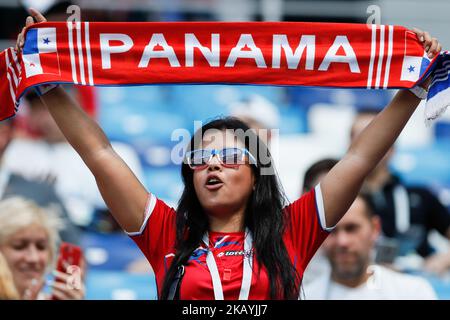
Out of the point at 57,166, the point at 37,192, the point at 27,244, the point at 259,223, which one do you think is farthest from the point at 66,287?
the point at 57,166

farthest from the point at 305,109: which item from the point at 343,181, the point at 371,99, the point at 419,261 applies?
the point at 343,181

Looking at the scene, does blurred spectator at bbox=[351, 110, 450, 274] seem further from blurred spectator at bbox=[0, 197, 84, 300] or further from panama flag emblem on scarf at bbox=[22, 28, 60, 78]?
panama flag emblem on scarf at bbox=[22, 28, 60, 78]

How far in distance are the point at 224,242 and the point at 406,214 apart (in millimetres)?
3010

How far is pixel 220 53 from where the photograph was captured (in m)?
4.44

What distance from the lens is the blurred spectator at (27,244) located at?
5.16 meters

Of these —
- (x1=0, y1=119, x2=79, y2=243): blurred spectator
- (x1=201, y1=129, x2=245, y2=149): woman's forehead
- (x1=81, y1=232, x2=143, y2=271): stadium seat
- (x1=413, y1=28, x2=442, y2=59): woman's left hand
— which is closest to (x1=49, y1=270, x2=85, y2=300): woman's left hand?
(x1=201, y1=129, x2=245, y2=149): woman's forehead

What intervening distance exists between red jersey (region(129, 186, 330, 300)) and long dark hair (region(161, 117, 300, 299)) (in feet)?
0.11

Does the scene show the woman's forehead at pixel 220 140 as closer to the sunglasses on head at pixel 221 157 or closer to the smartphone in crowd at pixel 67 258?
the sunglasses on head at pixel 221 157

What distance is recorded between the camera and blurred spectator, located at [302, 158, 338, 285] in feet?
18.0

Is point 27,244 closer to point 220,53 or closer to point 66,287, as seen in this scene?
point 66,287

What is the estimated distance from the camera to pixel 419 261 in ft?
22.9

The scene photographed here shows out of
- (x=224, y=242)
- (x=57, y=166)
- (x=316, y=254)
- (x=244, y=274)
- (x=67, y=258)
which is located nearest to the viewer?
(x=244, y=274)
